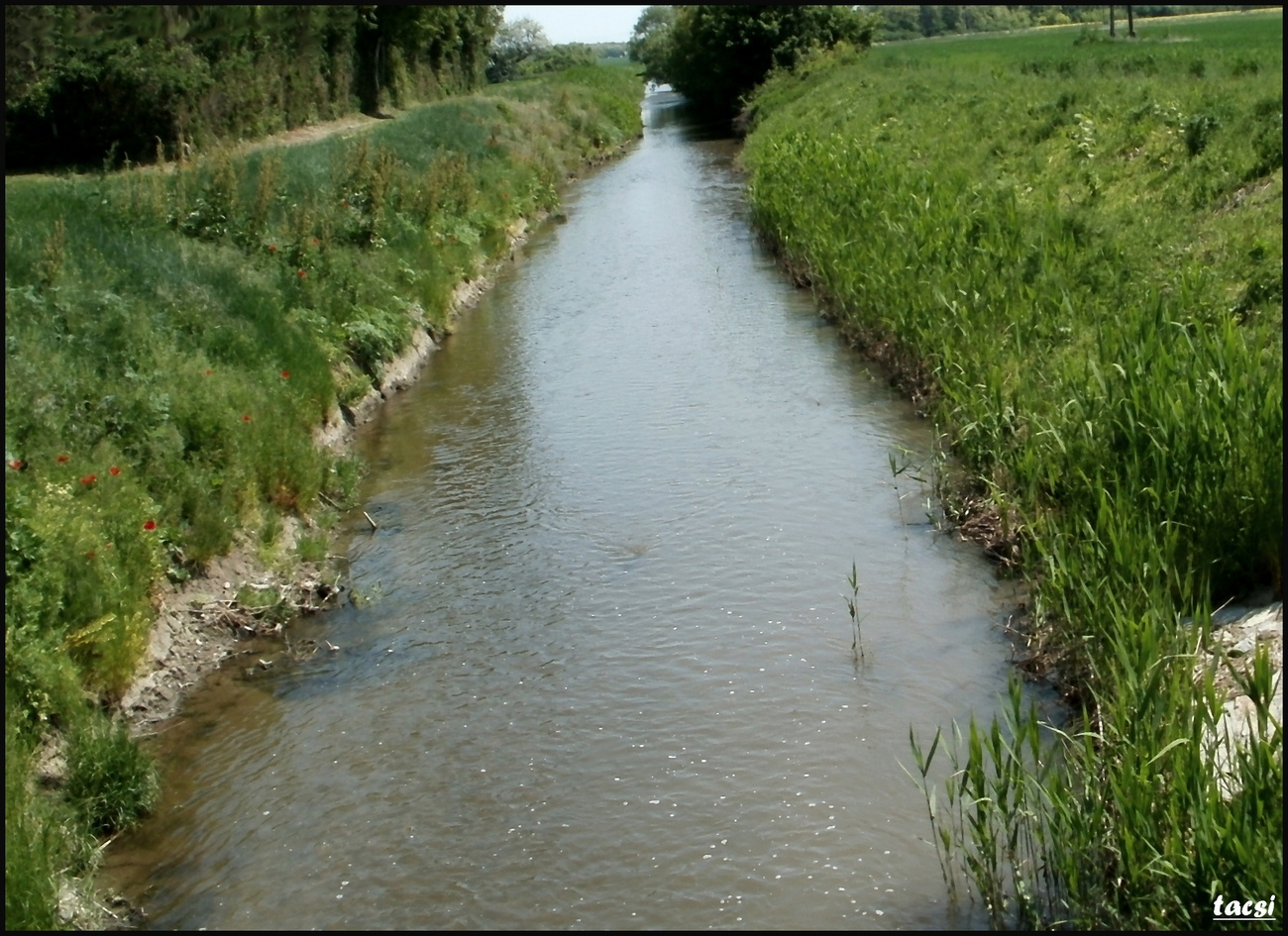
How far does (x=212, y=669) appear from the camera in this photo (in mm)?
8031

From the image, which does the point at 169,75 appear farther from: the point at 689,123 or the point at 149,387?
the point at 689,123

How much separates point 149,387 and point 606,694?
4.47 m

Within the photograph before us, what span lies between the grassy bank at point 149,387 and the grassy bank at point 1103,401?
13.8ft

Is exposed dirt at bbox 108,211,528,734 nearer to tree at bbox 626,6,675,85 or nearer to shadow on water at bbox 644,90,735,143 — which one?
shadow on water at bbox 644,90,735,143

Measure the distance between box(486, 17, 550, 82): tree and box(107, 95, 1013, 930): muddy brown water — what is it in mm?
71707

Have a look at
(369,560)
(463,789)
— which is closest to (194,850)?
(463,789)

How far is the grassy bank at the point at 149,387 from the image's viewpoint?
6.46 metres

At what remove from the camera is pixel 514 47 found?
83.1 meters

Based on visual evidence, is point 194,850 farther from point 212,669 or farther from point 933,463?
point 933,463

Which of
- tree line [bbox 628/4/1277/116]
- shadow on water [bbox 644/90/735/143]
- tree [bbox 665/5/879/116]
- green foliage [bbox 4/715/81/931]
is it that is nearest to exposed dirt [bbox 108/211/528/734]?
green foliage [bbox 4/715/81/931]

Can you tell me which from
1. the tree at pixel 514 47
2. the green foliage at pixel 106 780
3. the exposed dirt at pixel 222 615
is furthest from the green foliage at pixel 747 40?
the green foliage at pixel 106 780

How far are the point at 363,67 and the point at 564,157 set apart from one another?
29.7 feet

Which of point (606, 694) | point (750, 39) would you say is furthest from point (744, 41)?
point (606, 694)

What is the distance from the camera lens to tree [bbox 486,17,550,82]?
264ft
